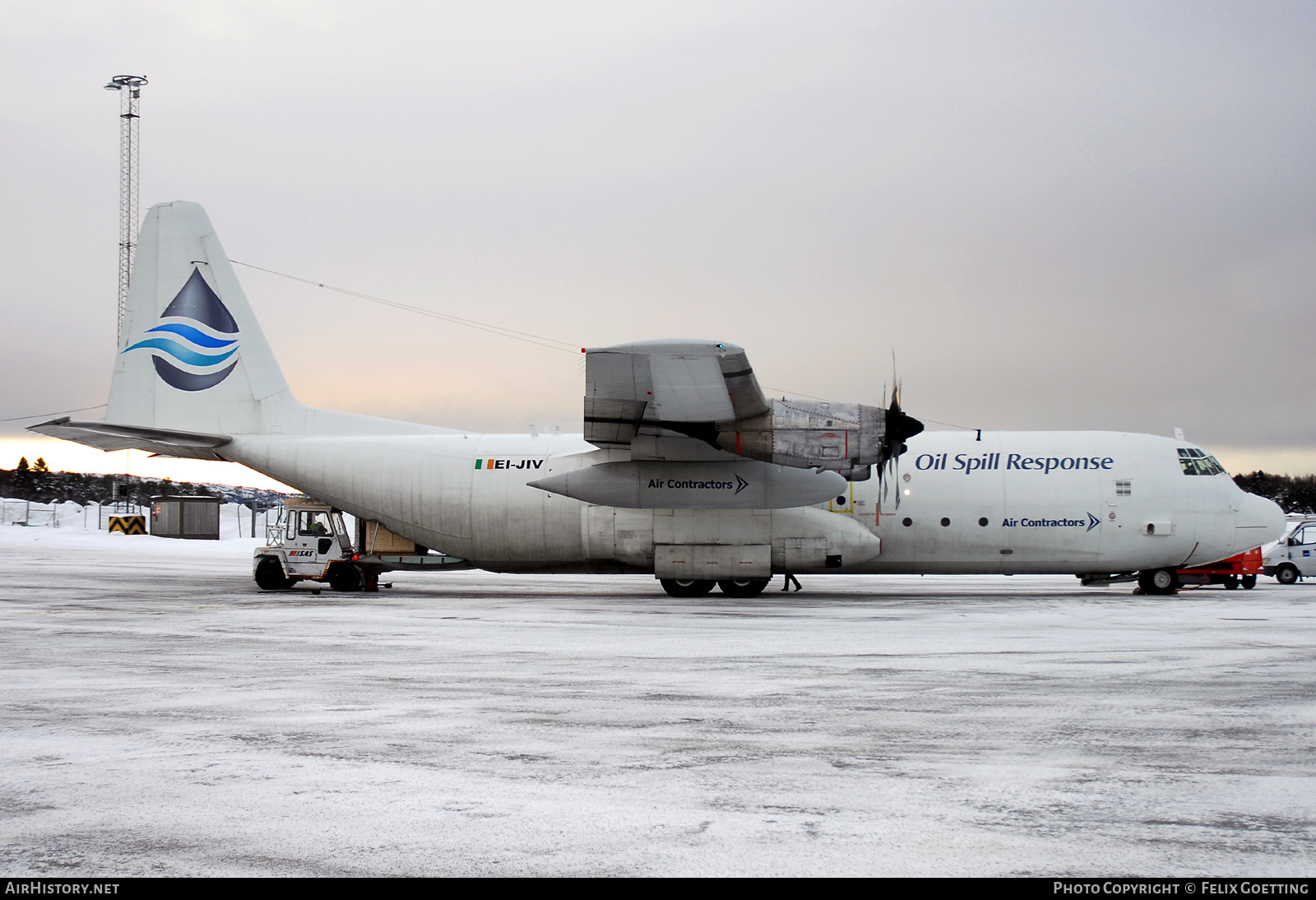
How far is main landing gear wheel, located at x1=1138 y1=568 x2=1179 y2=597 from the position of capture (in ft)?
70.0

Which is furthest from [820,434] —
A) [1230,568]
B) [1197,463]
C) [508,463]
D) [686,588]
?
[1230,568]

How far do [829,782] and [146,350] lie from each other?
874 inches

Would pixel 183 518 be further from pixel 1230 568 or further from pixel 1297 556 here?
pixel 1297 556

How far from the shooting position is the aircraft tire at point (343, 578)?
885 inches

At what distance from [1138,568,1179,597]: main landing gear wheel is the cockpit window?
2270 millimetres

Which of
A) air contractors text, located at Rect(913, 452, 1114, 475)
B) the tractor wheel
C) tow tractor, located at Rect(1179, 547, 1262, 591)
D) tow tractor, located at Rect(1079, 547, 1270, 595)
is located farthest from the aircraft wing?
tow tractor, located at Rect(1179, 547, 1262, 591)

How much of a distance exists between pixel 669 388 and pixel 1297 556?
1032 inches

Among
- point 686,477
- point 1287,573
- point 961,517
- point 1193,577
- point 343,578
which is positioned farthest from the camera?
point 1287,573

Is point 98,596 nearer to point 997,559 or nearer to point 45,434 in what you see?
point 45,434

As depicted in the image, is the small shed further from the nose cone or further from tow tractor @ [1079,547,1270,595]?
the nose cone

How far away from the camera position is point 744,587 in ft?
69.6

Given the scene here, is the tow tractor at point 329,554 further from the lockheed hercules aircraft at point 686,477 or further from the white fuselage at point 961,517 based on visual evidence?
the white fuselage at point 961,517

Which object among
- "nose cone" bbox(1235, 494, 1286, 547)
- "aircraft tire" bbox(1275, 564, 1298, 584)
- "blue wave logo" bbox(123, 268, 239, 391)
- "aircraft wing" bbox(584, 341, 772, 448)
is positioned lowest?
"aircraft tire" bbox(1275, 564, 1298, 584)

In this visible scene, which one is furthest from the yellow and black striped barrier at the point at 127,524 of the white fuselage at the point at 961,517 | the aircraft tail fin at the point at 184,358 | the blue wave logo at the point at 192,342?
the white fuselage at the point at 961,517
